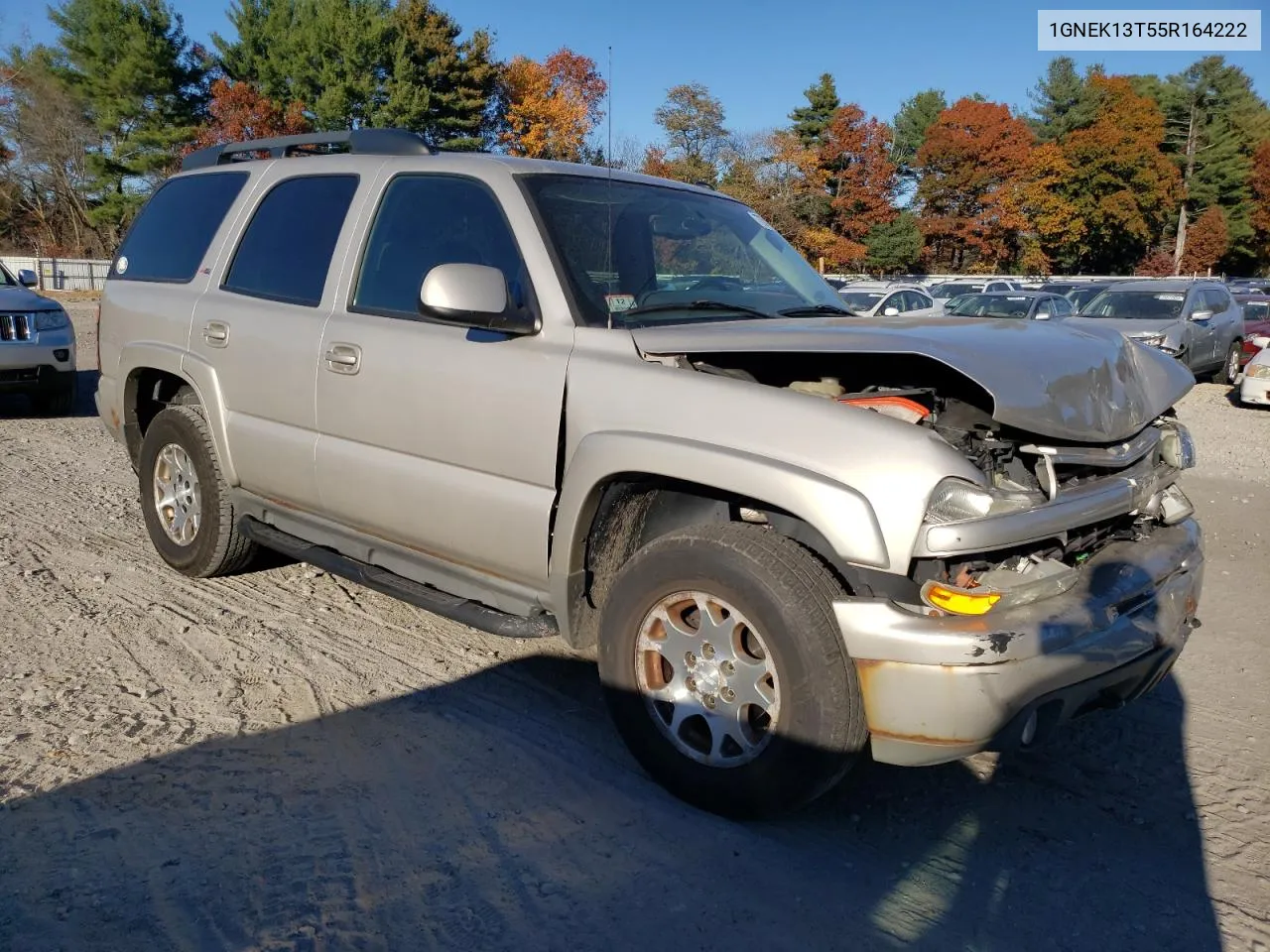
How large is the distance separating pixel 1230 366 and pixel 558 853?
18.1m

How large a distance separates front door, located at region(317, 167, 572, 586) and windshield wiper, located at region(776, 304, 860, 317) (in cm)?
104

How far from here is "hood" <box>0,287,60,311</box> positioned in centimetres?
967

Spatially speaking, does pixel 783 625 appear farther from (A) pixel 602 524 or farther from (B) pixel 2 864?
(B) pixel 2 864

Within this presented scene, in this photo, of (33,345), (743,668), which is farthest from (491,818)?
(33,345)

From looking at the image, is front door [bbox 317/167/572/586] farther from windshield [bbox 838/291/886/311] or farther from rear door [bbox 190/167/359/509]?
windshield [bbox 838/291/886/311]

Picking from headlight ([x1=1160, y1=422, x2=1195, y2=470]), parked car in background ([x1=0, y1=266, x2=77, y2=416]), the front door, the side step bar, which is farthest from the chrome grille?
headlight ([x1=1160, y1=422, x2=1195, y2=470])

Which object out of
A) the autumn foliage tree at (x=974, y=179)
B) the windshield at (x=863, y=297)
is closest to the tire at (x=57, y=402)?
the windshield at (x=863, y=297)

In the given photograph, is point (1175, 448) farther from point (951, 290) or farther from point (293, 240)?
point (951, 290)

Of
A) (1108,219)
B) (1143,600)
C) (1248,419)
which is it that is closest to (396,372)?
(1143,600)

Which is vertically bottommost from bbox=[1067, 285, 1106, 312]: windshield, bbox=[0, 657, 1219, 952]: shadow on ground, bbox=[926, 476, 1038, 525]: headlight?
bbox=[0, 657, 1219, 952]: shadow on ground

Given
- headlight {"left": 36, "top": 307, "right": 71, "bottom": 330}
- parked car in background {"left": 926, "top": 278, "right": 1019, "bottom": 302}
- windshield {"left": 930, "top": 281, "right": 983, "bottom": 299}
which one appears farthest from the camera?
parked car in background {"left": 926, "top": 278, "right": 1019, "bottom": 302}

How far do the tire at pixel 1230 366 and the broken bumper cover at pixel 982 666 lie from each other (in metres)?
16.4

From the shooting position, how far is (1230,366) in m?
17.4

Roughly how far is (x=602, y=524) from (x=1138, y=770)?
2.10 metres
